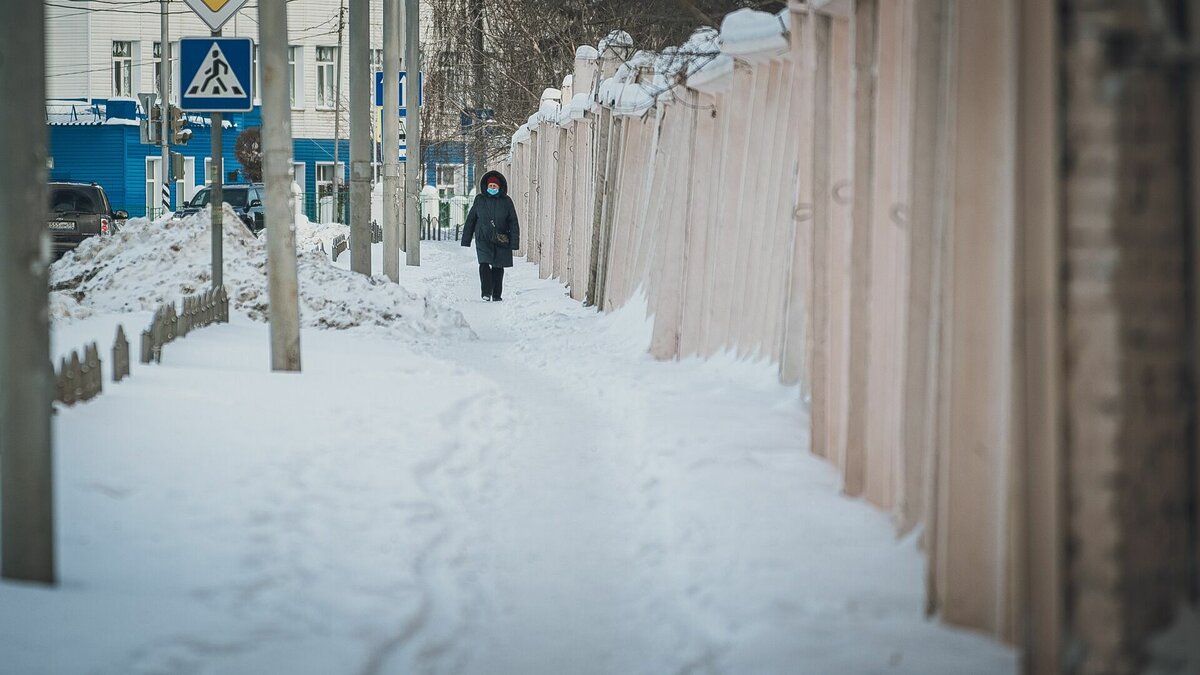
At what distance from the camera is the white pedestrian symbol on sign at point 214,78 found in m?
12.3

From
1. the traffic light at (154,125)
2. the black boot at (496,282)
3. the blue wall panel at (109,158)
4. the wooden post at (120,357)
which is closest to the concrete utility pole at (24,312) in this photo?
the wooden post at (120,357)

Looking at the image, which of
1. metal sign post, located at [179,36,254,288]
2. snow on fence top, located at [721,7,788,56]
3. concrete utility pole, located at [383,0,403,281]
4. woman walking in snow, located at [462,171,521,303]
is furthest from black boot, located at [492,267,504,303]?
snow on fence top, located at [721,7,788,56]

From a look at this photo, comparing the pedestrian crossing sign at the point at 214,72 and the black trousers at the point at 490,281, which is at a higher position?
the pedestrian crossing sign at the point at 214,72

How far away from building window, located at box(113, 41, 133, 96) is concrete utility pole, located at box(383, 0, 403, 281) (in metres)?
32.2

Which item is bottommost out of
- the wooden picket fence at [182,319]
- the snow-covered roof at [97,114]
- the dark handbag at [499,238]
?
the wooden picket fence at [182,319]

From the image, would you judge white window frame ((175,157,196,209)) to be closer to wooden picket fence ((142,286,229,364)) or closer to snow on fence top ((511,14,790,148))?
Answer: snow on fence top ((511,14,790,148))

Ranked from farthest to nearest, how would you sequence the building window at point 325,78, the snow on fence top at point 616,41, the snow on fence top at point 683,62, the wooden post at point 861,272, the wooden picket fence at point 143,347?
the building window at point 325,78 → the snow on fence top at point 616,41 → the snow on fence top at point 683,62 → the wooden picket fence at point 143,347 → the wooden post at point 861,272

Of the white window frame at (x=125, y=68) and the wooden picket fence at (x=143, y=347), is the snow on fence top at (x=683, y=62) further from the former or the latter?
the white window frame at (x=125, y=68)

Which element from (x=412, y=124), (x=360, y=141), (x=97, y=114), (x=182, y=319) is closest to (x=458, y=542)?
(x=182, y=319)

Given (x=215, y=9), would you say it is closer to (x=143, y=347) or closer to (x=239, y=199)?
(x=143, y=347)

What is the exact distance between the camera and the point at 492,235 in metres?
20.1

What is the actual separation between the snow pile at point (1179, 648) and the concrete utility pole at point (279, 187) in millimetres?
7311

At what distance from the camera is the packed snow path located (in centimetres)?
451

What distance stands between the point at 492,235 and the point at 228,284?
6.19 m
